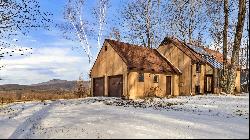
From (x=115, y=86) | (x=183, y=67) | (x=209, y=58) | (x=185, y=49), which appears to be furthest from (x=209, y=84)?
(x=115, y=86)

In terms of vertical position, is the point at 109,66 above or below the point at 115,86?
above

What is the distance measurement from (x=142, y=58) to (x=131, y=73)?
11.1 ft

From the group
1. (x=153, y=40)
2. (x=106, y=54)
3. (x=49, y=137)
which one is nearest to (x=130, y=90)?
(x=106, y=54)

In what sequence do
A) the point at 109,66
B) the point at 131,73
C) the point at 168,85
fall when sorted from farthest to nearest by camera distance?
the point at 168,85, the point at 109,66, the point at 131,73

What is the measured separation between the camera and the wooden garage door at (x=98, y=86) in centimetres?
3139

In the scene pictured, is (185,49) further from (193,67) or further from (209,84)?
(209,84)

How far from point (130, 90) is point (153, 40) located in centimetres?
1515

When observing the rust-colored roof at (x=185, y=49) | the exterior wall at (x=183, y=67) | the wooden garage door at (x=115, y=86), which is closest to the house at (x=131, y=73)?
the wooden garage door at (x=115, y=86)

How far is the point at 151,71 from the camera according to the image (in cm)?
2942

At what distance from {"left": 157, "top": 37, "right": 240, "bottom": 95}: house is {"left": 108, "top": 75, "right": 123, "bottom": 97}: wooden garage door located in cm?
733

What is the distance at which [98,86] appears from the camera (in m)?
31.8

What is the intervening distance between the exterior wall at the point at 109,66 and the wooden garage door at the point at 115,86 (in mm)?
384

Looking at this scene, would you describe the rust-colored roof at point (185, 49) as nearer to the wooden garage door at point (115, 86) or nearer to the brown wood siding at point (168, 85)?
the brown wood siding at point (168, 85)

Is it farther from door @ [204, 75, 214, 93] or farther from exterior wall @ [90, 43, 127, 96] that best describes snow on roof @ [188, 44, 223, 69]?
exterior wall @ [90, 43, 127, 96]
